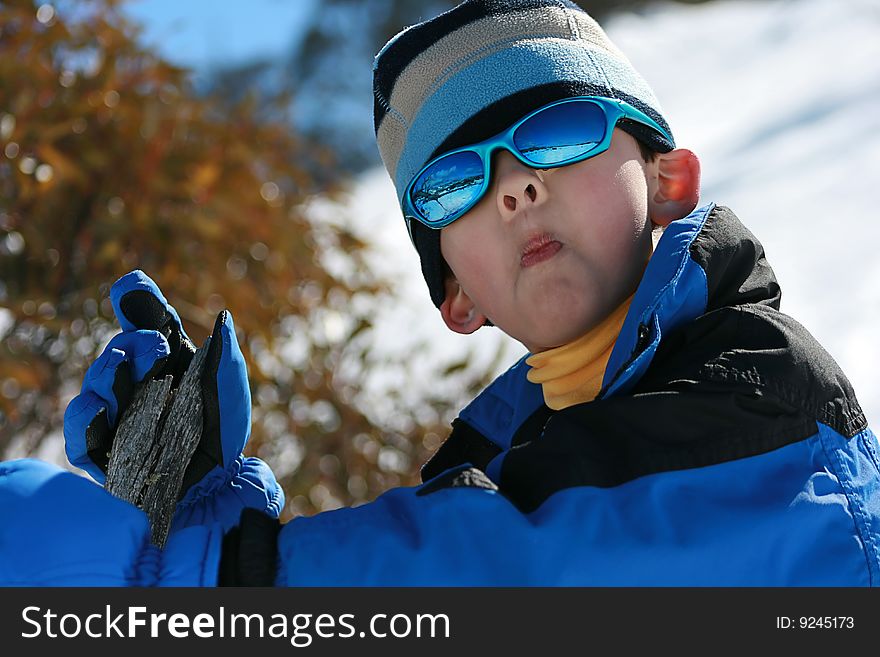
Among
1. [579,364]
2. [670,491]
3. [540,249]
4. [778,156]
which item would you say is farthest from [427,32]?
[778,156]

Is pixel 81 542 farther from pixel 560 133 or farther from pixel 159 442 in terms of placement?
pixel 560 133

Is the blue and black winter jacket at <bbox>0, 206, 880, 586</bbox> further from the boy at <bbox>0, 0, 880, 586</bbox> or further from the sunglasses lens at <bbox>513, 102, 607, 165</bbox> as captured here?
the sunglasses lens at <bbox>513, 102, 607, 165</bbox>

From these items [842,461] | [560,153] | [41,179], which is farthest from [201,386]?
[41,179]

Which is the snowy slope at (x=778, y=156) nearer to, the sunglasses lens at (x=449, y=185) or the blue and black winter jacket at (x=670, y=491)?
the sunglasses lens at (x=449, y=185)

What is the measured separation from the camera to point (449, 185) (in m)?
1.55

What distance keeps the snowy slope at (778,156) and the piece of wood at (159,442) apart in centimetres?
206

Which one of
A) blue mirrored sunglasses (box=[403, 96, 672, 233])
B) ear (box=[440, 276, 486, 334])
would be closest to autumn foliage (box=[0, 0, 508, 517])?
ear (box=[440, 276, 486, 334])

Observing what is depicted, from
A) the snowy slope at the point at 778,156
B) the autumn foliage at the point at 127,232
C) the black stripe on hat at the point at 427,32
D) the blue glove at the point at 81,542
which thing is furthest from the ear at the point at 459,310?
the snowy slope at the point at 778,156

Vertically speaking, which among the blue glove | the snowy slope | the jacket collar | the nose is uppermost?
the snowy slope

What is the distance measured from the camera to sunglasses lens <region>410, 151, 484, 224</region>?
1520 millimetres

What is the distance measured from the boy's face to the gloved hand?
42cm

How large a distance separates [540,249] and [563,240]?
Result: 0.12 ft

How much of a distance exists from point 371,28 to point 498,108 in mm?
5353

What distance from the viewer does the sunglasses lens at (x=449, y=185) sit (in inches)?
59.8
